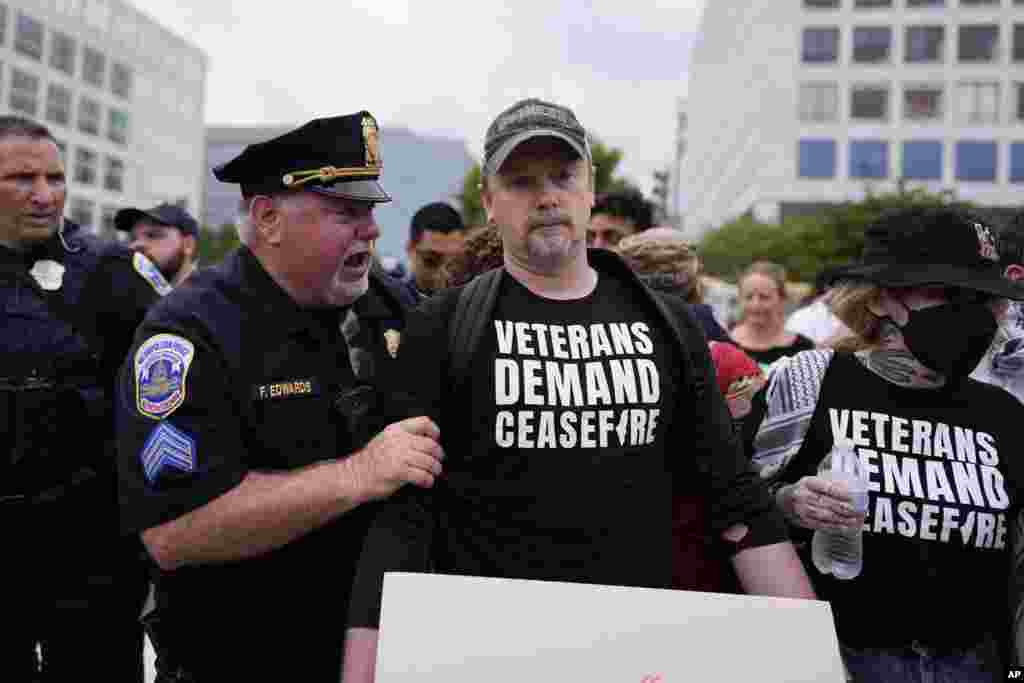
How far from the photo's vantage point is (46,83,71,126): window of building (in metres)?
48.3

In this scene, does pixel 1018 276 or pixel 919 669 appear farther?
pixel 1018 276

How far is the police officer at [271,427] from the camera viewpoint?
5.68 ft

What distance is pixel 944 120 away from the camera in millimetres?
43312

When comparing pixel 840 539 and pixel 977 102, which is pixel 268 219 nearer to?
pixel 840 539

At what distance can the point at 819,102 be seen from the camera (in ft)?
144

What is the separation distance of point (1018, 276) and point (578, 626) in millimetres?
2419

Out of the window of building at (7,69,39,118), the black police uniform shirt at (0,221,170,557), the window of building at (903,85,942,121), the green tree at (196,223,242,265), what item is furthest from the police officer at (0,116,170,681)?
the window of building at (7,69,39,118)

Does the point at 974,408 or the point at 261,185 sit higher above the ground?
the point at 261,185

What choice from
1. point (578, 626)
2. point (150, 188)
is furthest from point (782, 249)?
point (150, 188)

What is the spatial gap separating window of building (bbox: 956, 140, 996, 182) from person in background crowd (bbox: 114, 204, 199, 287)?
4601cm

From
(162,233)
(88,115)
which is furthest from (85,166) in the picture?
(162,233)

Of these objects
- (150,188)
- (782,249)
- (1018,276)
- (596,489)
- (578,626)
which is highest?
(150,188)

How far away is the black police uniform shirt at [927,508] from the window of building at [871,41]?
48.1 m

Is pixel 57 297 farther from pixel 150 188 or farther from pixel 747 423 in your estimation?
pixel 150 188
